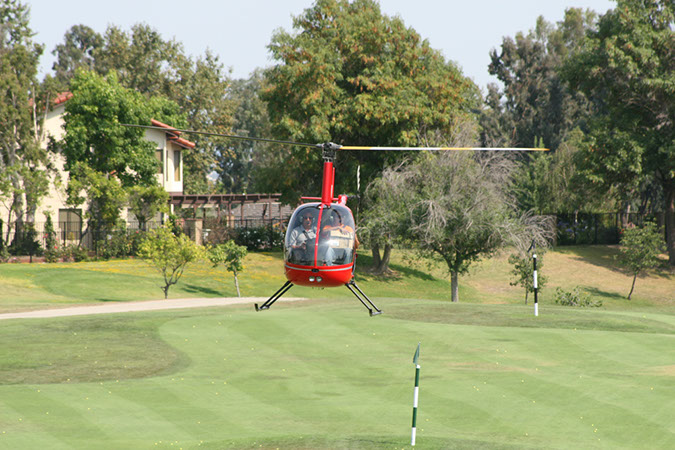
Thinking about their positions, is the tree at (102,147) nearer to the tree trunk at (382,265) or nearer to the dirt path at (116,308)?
the dirt path at (116,308)

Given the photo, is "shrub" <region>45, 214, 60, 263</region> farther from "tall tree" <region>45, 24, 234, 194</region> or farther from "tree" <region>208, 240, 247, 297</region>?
"tall tree" <region>45, 24, 234, 194</region>

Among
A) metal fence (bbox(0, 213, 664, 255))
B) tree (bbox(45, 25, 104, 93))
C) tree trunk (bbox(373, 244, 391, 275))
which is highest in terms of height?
tree (bbox(45, 25, 104, 93))

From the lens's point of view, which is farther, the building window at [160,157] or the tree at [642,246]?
the building window at [160,157]

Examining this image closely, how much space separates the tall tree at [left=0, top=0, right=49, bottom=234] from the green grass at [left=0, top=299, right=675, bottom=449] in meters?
23.7

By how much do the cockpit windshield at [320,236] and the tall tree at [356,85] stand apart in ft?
110

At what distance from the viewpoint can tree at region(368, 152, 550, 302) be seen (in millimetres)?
37500

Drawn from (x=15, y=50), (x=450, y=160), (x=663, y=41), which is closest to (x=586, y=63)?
(x=663, y=41)

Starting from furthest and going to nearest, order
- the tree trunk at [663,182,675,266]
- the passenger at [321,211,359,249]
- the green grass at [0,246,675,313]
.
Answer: the tree trunk at [663,182,675,266]
the green grass at [0,246,675,313]
the passenger at [321,211,359,249]

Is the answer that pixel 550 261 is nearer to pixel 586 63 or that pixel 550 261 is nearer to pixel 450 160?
pixel 586 63

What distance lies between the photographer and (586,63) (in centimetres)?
5841

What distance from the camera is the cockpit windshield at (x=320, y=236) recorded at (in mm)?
15727

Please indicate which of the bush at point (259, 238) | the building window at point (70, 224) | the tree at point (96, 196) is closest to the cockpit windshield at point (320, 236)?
the tree at point (96, 196)

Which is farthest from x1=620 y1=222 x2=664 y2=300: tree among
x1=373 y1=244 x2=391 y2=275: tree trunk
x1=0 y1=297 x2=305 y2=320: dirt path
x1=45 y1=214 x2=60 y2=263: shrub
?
x1=45 y1=214 x2=60 y2=263: shrub

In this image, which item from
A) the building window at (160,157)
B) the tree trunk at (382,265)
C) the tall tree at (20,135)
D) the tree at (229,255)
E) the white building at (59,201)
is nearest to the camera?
the tree at (229,255)
